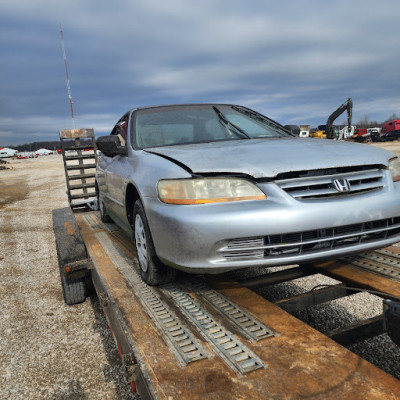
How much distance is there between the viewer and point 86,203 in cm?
753

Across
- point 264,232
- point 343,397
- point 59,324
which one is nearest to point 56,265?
point 59,324

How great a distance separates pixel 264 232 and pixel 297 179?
14.9 inches

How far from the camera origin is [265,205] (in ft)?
6.75

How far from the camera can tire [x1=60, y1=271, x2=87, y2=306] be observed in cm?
359

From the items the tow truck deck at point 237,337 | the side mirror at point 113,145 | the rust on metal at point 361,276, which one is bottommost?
the rust on metal at point 361,276

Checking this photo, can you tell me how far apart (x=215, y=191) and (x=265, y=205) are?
295 mm

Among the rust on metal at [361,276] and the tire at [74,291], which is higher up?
the rust on metal at [361,276]

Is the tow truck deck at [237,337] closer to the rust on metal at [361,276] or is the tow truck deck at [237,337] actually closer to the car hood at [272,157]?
the rust on metal at [361,276]

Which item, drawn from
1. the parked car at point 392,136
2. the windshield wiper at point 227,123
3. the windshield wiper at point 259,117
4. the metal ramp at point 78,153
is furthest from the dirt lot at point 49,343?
the parked car at point 392,136

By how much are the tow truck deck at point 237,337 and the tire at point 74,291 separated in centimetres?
66

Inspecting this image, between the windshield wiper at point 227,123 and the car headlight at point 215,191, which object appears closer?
the car headlight at point 215,191

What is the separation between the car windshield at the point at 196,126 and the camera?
3.23 metres

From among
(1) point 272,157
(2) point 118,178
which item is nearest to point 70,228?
(2) point 118,178

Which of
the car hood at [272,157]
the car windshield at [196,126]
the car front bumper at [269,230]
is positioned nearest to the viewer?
the car front bumper at [269,230]
